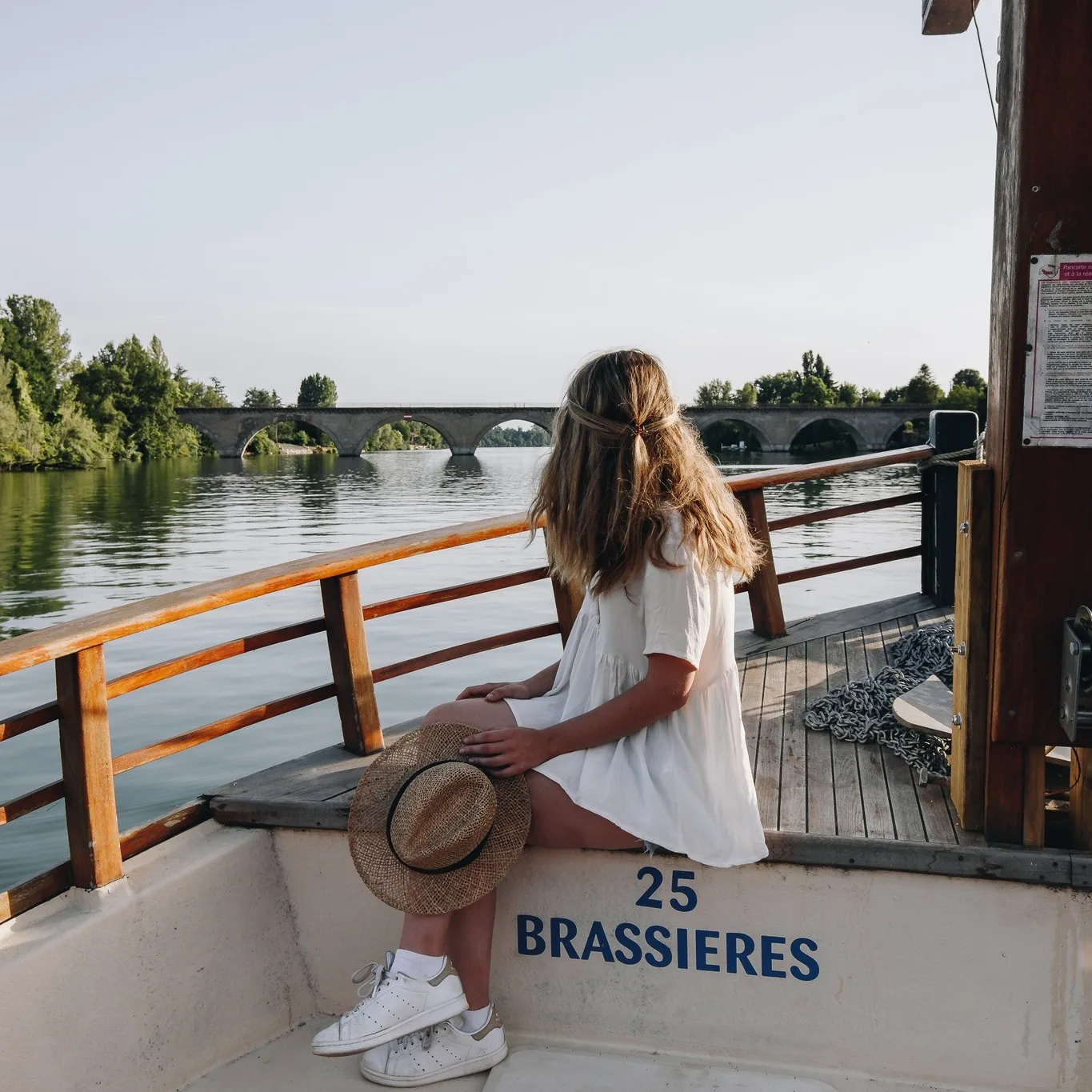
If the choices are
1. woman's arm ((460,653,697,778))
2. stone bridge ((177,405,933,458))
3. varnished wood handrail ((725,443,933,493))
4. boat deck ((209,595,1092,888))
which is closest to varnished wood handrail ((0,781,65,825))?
boat deck ((209,595,1092,888))

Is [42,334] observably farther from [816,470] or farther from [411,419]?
[816,470]

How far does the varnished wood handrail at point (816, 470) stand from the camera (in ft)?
14.2

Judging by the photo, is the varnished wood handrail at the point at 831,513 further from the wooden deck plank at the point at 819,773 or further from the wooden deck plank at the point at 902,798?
the wooden deck plank at the point at 902,798

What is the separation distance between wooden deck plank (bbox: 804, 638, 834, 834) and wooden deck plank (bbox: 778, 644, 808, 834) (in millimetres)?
11

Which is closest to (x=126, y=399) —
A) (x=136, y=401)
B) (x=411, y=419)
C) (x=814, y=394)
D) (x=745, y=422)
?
(x=136, y=401)

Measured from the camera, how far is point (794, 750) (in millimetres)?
3039

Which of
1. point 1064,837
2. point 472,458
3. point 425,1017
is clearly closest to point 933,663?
point 1064,837

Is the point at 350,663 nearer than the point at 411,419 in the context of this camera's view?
Yes

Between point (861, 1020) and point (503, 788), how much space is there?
0.92m

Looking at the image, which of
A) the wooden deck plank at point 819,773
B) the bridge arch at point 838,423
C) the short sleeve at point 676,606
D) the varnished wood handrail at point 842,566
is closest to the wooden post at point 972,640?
the wooden deck plank at point 819,773

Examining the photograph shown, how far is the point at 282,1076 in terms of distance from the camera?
2.34 m

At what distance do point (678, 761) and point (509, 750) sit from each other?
33 centimetres

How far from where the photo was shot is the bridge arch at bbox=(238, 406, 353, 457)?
65062mm

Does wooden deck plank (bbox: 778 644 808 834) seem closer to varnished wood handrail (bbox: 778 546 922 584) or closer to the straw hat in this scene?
the straw hat
